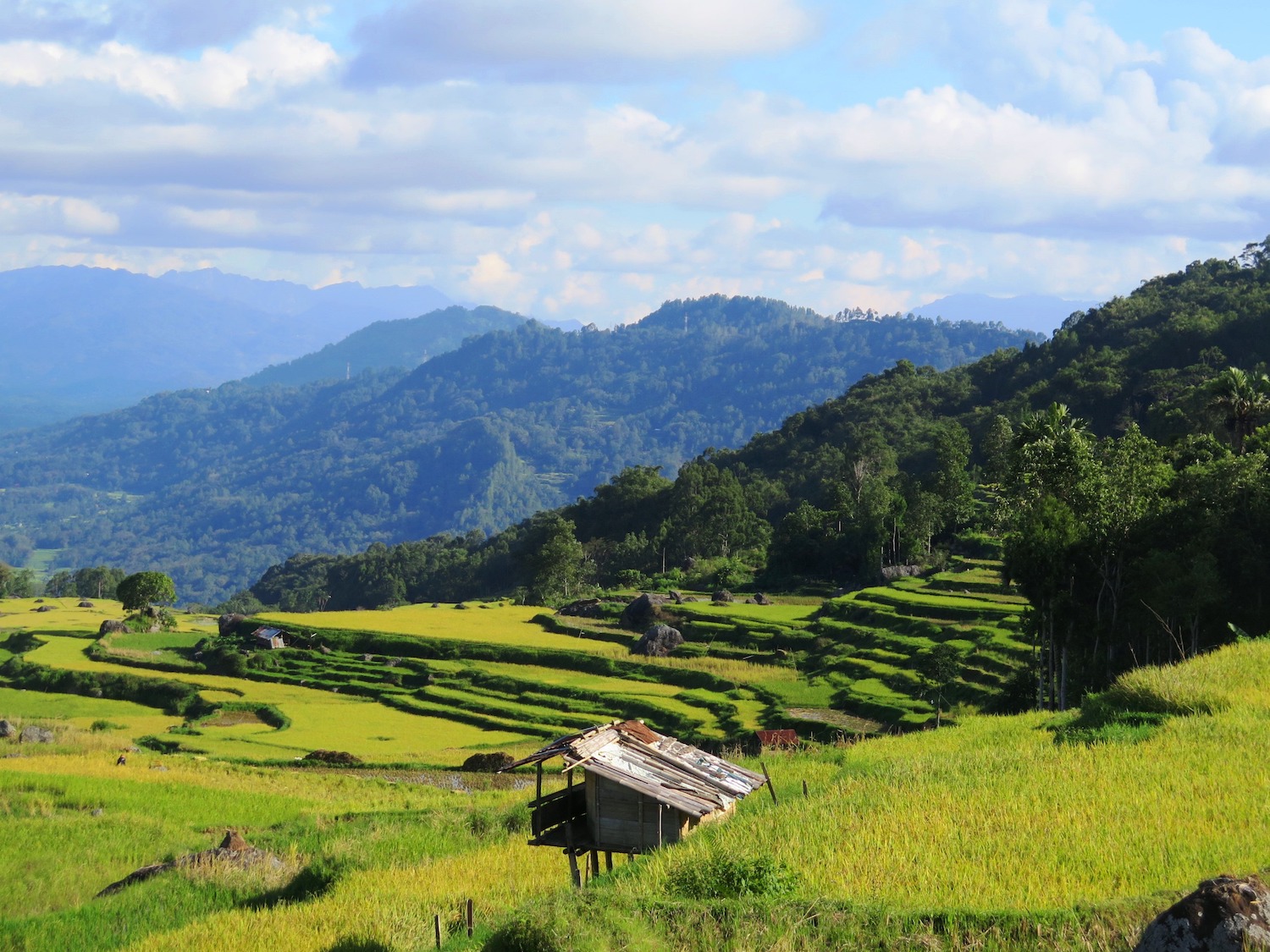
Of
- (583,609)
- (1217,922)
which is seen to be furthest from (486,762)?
(1217,922)

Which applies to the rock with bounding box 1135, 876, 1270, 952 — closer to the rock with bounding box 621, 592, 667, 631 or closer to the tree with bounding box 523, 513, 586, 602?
the rock with bounding box 621, 592, 667, 631

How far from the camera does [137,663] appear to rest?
6588 centimetres

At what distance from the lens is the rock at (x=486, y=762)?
136 feet

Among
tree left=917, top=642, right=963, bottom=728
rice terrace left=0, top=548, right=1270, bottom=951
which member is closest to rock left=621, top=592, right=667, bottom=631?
rice terrace left=0, top=548, right=1270, bottom=951

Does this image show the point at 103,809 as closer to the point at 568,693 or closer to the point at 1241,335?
the point at 568,693

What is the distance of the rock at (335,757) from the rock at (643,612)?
25952 mm

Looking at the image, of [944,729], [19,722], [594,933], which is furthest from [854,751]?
[19,722]

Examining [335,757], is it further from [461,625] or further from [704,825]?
[704,825]

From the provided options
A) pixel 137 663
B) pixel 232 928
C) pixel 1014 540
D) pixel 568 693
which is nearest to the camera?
pixel 232 928

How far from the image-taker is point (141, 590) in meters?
79.6

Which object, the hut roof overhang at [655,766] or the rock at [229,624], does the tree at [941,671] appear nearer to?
the hut roof overhang at [655,766]

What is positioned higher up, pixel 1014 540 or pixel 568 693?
pixel 1014 540

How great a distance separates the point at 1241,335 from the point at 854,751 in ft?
297

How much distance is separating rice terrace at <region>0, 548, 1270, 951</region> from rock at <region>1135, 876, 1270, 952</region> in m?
1.38
